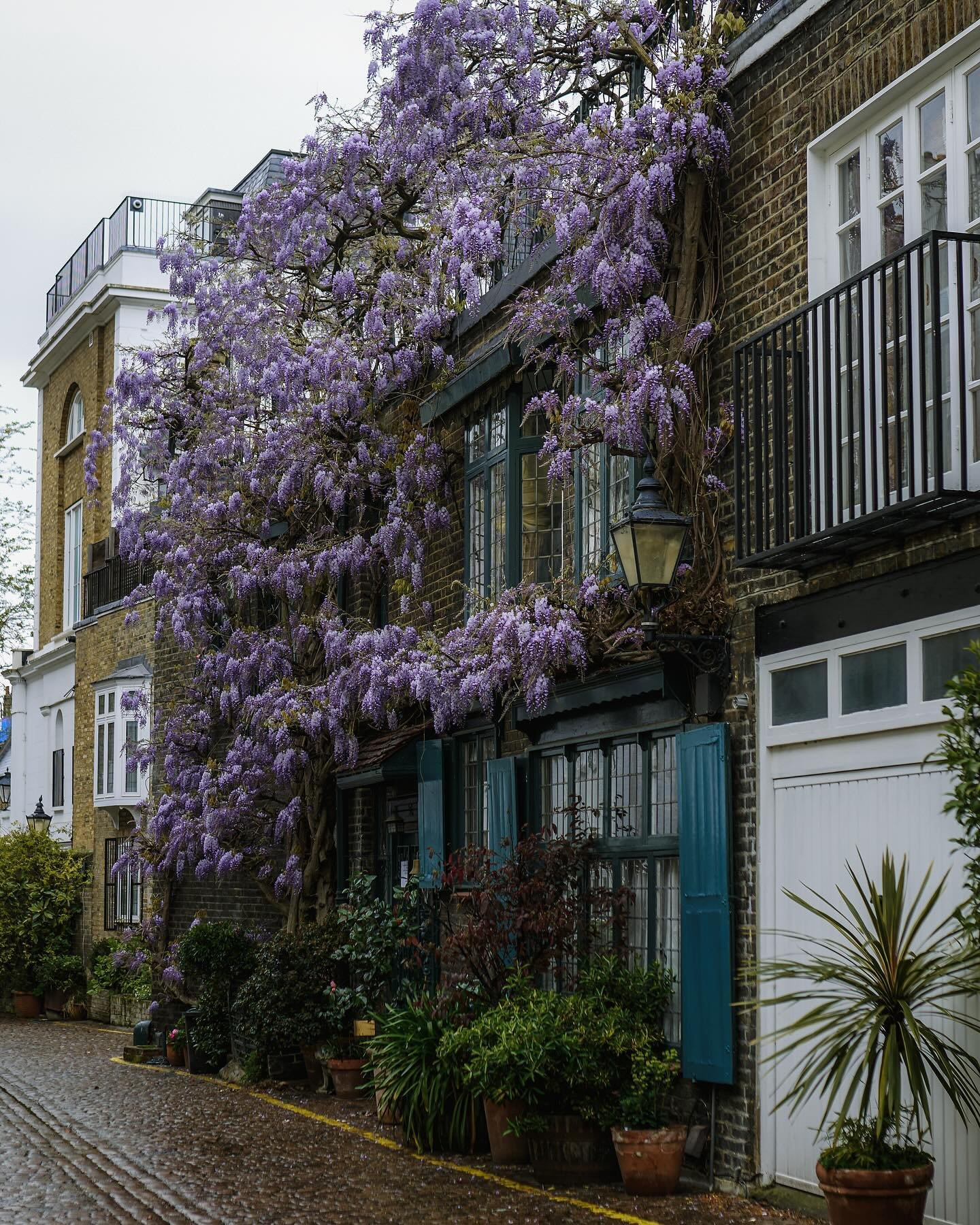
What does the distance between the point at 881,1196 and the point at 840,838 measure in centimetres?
205

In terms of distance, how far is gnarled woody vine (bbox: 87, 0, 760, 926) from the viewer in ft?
33.2

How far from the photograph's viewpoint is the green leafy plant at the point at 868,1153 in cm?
682

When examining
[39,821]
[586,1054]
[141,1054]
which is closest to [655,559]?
[586,1054]

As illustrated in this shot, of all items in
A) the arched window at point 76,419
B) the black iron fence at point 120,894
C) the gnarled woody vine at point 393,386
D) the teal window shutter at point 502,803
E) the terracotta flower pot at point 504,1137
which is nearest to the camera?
the terracotta flower pot at point 504,1137

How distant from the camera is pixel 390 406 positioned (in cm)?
1603

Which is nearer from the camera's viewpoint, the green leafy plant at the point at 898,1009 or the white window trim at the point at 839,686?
the green leafy plant at the point at 898,1009

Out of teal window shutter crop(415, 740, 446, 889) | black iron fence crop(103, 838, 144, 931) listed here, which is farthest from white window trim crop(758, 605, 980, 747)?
black iron fence crop(103, 838, 144, 931)

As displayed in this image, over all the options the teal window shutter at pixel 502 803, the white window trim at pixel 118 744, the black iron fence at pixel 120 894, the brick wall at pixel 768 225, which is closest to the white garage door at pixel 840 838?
the brick wall at pixel 768 225

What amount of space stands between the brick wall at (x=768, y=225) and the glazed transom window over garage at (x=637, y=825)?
3.16 ft

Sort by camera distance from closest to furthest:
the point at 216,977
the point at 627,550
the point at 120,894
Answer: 1. the point at 627,550
2. the point at 216,977
3. the point at 120,894

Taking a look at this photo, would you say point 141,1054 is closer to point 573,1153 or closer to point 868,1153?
point 573,1153

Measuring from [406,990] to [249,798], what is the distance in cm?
465

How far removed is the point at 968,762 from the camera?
6.66 metres

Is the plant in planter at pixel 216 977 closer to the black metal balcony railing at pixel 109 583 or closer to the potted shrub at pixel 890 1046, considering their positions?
the black metal balcony railing at pixel 109 583
